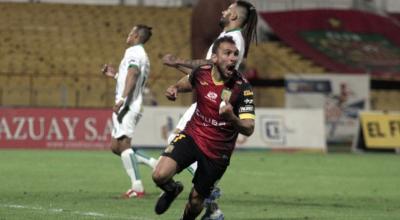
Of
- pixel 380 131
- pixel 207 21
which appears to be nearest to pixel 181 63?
pixel 207 21

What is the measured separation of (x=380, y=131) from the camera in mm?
31844

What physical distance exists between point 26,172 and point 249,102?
9947 mm

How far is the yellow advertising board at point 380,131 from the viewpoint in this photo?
31.7 meters

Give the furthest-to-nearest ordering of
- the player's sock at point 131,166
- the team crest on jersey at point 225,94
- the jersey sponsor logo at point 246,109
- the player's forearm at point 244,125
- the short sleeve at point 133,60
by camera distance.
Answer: the short sleeve at point 133,60, the player's sock at point 131,166, the jersey sponsor logo at point 246,109, the player's forearm at point 244,125, the team crest on jersey at point 225,94

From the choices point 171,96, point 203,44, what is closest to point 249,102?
point 171,96

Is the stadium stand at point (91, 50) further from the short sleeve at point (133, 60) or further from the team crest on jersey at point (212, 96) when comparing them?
the team crest on jersey at point (212, 96)

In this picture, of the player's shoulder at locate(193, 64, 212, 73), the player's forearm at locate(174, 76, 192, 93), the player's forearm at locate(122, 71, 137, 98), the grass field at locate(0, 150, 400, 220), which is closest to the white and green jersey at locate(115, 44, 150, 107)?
the player's forearm at locate(122, 71, 137, 98)

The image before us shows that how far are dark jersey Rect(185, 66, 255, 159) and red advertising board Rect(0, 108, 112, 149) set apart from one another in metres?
18.7

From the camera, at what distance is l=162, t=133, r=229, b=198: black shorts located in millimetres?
10078

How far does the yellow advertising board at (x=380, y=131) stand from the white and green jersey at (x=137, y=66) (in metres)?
17.4

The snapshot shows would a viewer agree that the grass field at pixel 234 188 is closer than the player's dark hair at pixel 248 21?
No

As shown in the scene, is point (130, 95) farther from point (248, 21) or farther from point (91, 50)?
point (91, 50)

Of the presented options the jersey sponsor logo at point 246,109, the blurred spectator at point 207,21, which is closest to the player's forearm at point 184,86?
the jersey sponsor logo at point 246,109

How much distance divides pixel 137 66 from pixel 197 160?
17.2 ft
